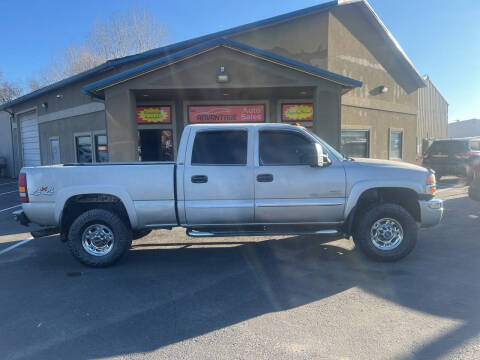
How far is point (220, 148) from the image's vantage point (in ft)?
16.7

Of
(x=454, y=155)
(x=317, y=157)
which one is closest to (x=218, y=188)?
(x=317, y=157)

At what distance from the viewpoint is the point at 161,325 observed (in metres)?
3.36

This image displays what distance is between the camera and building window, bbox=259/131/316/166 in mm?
5039

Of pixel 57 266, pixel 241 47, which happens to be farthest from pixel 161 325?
pixel 241 47

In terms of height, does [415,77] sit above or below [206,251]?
above

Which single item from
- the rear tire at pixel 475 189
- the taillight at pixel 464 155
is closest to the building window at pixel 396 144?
the taillight at pixel 464 155

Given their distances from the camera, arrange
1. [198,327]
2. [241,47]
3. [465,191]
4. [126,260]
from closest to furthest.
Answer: [198,327] → [126,260] → [241,47] → [465,191]

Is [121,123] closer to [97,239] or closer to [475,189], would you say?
[97,239]

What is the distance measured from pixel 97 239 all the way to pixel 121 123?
16.9 ft

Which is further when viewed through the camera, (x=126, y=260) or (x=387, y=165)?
(x=126, y=260)

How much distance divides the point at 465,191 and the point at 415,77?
24.9 ft

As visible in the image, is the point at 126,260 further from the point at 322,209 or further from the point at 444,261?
the point at 444,261

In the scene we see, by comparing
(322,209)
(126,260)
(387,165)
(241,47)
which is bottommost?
(126,260)

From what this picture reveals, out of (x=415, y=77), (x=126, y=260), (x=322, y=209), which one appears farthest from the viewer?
(x=415, y=77)
